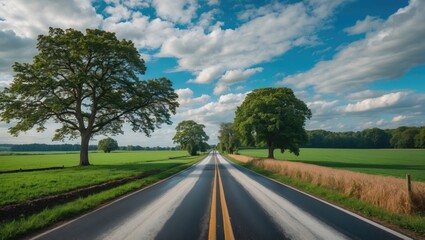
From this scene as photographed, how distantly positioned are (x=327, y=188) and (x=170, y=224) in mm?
9338

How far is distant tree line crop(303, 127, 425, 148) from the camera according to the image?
11225 cm

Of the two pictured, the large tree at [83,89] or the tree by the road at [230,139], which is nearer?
the large tree at [83,89]

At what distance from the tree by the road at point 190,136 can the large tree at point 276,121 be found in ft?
168

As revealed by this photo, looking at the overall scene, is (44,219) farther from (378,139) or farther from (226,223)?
(378,139)

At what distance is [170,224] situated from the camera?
21.8 ft

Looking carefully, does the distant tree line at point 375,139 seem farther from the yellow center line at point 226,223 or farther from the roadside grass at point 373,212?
the yellow center line at point 226,223

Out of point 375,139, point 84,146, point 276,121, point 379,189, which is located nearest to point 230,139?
point 276,121

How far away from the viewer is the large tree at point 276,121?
3700 cm

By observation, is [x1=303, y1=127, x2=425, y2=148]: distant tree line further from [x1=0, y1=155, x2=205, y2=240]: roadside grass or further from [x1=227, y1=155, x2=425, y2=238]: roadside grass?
[x1=0, y1=155, x2=205, y2=240]: roadside grass

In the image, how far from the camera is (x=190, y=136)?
92.0 m

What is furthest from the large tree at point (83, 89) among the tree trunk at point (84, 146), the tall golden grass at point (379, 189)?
the tall golden grass at point (379, 189)

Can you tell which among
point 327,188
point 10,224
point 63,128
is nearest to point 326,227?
point 327,188

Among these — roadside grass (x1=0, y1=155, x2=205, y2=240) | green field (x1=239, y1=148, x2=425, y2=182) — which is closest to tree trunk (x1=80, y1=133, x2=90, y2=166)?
roadside grass (x1=0, y1=155, x2=205, y2=240)

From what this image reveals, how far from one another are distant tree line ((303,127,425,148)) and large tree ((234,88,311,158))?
299 ft
